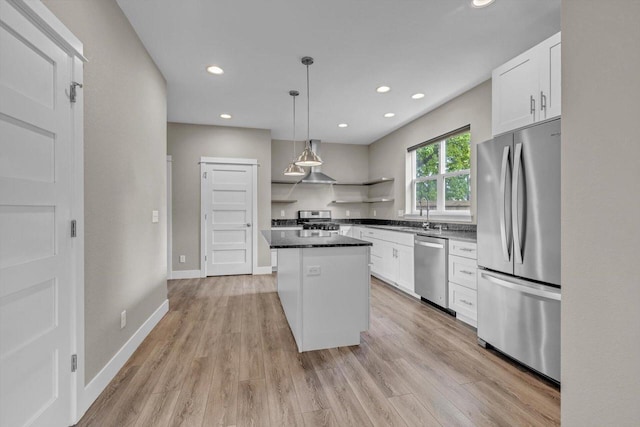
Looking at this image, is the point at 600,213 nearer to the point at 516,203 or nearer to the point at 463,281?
the point at 516,203

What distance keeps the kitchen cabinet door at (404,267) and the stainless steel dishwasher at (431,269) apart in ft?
0.35

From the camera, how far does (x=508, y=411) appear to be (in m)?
1.63

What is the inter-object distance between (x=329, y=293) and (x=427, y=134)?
10.6 ft

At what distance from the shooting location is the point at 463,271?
9.48ft

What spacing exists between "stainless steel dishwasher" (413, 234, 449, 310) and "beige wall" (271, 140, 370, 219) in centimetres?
233

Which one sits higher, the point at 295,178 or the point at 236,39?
the point at 236,39

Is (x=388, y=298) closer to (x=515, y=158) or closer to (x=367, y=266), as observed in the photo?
(x=367, y=266)

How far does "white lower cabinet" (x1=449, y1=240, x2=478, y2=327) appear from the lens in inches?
108

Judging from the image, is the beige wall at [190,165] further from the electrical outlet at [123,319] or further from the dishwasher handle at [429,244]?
the dishwasher handle at [429,244]

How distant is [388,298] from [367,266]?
5.17 feet

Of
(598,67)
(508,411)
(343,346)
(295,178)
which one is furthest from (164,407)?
(295,178)

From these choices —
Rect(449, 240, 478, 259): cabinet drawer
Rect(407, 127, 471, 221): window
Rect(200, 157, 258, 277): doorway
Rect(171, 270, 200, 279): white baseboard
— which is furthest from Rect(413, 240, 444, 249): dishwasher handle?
Rect(171, 270, 200, 279): white baseboard

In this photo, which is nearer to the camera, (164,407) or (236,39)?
(164,407)

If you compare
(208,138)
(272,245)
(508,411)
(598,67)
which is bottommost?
(508,411)
